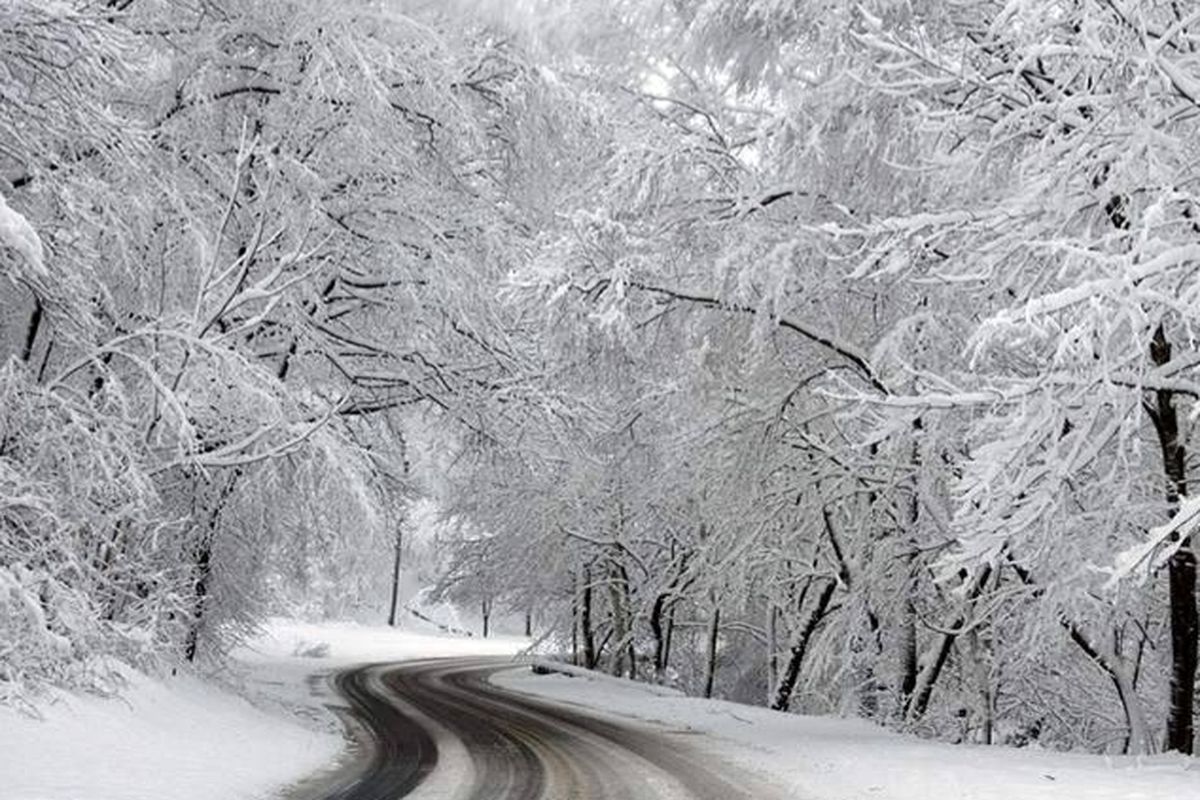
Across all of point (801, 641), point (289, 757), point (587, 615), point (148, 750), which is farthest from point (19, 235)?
point (587, 615)

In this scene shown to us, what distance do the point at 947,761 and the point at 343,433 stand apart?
7457 mm

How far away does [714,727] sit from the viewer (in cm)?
1666

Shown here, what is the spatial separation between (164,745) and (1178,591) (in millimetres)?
9382

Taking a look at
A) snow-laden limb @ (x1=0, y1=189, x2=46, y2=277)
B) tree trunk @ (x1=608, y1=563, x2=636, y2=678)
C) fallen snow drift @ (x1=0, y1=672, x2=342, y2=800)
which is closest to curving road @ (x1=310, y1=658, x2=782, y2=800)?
fallen snow drift @ (x1=0, y1=672, x2=342, y2=800)

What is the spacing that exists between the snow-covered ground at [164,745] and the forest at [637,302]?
2.17 ft

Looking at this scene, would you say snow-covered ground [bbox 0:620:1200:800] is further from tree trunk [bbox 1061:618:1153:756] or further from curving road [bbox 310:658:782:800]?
tree trunk [bbox 1061:618:1153:756]

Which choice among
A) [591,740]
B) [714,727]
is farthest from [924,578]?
[591,740]

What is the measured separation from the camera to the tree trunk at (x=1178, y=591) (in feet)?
31.9

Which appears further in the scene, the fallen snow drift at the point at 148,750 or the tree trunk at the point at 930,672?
the tree trunk at the point at 930,672

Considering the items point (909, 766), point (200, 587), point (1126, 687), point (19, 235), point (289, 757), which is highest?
point (19, 235)

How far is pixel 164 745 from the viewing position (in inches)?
387

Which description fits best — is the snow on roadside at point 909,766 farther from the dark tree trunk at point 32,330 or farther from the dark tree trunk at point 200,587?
the dark tree trunk at point 32,330

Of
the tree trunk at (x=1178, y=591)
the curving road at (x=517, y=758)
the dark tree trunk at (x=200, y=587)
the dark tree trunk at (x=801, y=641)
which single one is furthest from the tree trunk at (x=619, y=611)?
the tree trunk at (x=1178, y=591)

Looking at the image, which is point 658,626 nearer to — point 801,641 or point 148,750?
point 801,641
